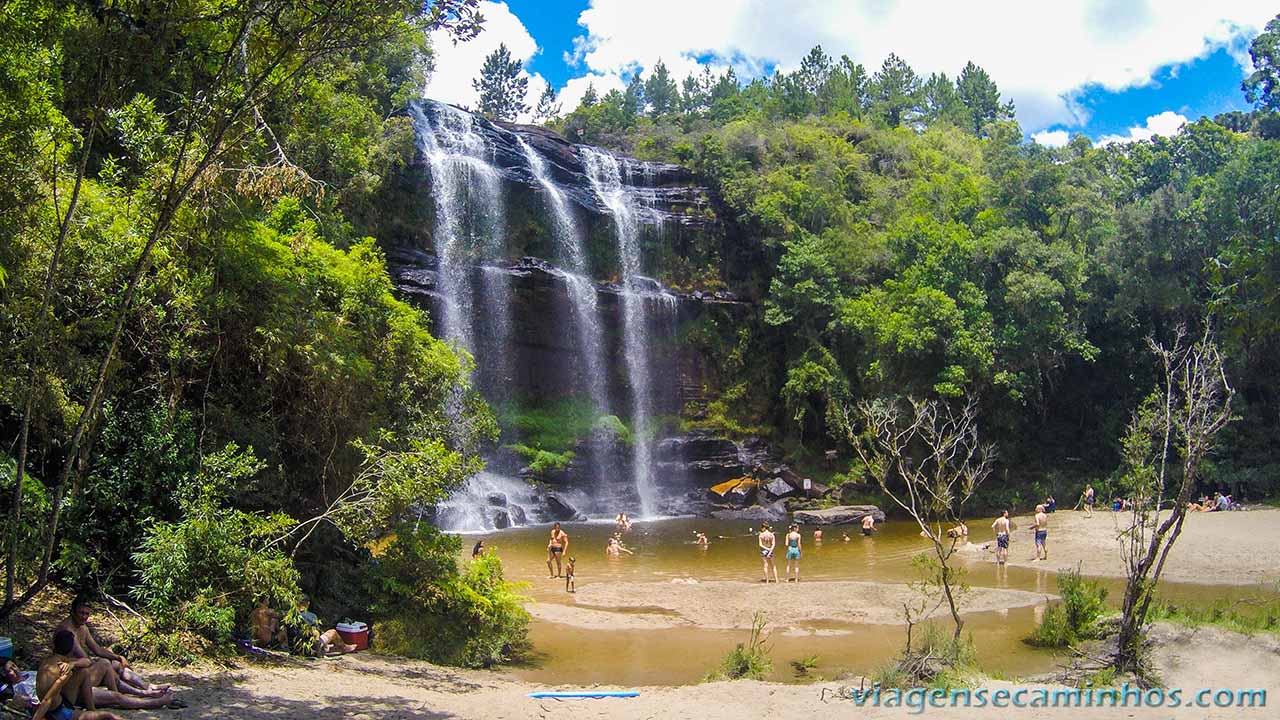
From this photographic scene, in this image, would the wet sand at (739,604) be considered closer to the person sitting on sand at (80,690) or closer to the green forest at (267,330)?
the green forest at (267,330)

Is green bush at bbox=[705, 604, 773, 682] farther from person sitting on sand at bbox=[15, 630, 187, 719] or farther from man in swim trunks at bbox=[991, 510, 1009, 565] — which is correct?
man in swim trunks at bbox=[991, 510, 1009, 565]

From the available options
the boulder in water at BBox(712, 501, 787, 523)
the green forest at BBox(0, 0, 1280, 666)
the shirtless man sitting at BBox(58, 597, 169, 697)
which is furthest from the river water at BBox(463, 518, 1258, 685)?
the shirtless man sitting at BBox(58, 597, 169, 697)

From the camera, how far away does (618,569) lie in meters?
21.2

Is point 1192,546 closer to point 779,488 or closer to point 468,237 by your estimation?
point 779,488

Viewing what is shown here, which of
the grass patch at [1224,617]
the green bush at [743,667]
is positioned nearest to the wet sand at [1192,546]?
the grass patch at [1224,617]

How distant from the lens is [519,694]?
10.5 m

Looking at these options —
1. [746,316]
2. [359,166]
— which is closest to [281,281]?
[359,166]

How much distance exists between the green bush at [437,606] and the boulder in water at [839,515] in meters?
18.8

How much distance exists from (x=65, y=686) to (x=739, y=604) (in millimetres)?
12062

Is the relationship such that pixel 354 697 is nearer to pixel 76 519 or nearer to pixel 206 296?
pixel 76 519

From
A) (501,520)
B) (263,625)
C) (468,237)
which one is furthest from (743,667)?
(468,237)

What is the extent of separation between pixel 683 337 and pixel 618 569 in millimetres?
18527

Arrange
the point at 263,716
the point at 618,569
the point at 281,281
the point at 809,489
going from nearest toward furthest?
the point at 263,716 < the point at 281,281 < the point at 618,569 < the point at 809,489

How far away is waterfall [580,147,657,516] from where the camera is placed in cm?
3541
